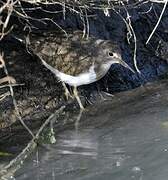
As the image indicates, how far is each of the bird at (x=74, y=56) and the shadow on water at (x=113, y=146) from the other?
373 millimetres

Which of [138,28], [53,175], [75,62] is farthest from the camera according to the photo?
[138,28]

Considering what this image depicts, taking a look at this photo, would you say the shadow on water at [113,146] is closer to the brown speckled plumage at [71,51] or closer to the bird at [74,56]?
the bird at [74,56]

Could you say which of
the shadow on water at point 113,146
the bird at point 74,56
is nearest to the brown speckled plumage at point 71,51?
the bird at point 74,56

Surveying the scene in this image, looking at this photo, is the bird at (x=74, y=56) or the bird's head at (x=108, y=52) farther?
the bird's head at (x=108, y=52)

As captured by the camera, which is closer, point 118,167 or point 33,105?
point 118,167

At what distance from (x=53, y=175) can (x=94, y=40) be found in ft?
7.62

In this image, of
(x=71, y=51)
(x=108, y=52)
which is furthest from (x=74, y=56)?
(x=108, y=52)

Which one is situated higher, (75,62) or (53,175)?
(75,62)

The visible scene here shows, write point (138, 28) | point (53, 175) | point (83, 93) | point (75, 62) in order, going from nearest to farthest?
point (53, 175)
point (75, 62)
point (83, 93)
point (138, 28)

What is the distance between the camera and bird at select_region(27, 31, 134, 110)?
674cm

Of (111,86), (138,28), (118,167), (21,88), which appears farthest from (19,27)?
(118,167)

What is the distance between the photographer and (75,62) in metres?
6.74

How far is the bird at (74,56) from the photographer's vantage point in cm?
674

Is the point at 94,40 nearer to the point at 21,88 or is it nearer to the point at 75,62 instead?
the point at 75,62
